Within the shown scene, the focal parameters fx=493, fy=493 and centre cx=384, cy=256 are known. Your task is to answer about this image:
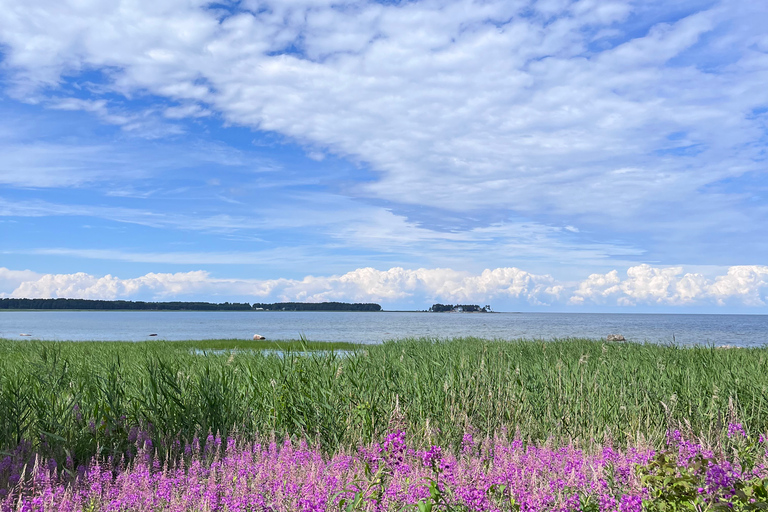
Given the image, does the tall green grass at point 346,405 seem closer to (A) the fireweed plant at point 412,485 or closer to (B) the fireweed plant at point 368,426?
(B) the fireweed plant at point 368,426

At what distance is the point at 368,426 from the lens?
646cm

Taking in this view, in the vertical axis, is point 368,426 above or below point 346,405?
below

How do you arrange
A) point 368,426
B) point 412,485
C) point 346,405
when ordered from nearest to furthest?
point 412,485, point 368,426, point 346,405

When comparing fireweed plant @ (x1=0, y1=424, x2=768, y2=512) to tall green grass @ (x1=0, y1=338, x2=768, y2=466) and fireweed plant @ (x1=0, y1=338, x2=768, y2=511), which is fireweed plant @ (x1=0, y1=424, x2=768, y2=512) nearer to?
fireweed plant @ (x1=0, y1=338, x2=768, y2=511)

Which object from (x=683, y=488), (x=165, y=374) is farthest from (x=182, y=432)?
(x=683, y=488)

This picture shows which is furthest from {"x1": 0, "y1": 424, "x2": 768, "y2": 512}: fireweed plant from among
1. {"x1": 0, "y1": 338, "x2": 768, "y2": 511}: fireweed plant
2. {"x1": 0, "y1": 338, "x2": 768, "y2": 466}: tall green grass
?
{"x1": 0, "y1": 338, "x2": 768, "y2": 466}: tall green grass

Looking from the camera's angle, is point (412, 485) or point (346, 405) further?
point (346, 405)

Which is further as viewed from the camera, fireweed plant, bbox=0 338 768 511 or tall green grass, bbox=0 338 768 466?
tall green grass, bbox=0 338 768 466

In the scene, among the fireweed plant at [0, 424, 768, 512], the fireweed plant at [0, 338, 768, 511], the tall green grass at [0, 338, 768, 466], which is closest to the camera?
the fireweed plant at [0, 424, 768, 512]

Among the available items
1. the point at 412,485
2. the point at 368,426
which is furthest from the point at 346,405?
the point at 412,485

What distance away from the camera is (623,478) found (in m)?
4.04

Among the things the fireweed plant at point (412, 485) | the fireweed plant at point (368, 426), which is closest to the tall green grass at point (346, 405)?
the fireweed plant at point (368, 426)

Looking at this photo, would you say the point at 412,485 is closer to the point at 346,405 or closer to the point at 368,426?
the point at 368,426

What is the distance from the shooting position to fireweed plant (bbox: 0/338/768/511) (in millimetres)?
3771
